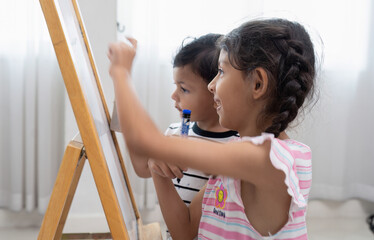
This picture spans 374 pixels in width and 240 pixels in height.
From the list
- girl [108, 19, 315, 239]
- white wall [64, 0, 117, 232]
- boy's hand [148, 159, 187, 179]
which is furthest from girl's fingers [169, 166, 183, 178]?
white wall [64, 0, 117, 232]

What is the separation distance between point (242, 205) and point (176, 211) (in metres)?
0.26

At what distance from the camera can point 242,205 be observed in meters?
0.75

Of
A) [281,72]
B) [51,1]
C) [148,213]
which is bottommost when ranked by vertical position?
[148,213]

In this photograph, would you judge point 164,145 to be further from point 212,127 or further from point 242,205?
point 212,127

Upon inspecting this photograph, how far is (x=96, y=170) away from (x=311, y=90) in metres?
0.48

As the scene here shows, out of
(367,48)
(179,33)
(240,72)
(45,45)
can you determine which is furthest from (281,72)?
(367,48)

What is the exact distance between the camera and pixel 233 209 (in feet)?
2.57

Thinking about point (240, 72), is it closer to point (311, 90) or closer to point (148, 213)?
point (311, 90)

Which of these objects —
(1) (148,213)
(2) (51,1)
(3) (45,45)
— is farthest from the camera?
(1) (148,213)

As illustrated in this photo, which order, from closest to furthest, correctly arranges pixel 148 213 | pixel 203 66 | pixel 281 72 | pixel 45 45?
pixel 281 72
pixel 203 66
pixel 45 45
pixel 148 213

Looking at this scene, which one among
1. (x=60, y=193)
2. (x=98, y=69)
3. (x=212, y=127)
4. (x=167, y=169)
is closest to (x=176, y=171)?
(x=167, y=169)

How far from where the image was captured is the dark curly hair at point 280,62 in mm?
730

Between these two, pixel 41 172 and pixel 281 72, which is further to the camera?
pixel 41 172

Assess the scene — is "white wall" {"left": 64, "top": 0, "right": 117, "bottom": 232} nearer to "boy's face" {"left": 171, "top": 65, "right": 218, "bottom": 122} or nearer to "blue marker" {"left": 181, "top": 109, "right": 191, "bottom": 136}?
"boy's face" {"left": 171, "top": 65, "right": 218, "bottom": 122}
